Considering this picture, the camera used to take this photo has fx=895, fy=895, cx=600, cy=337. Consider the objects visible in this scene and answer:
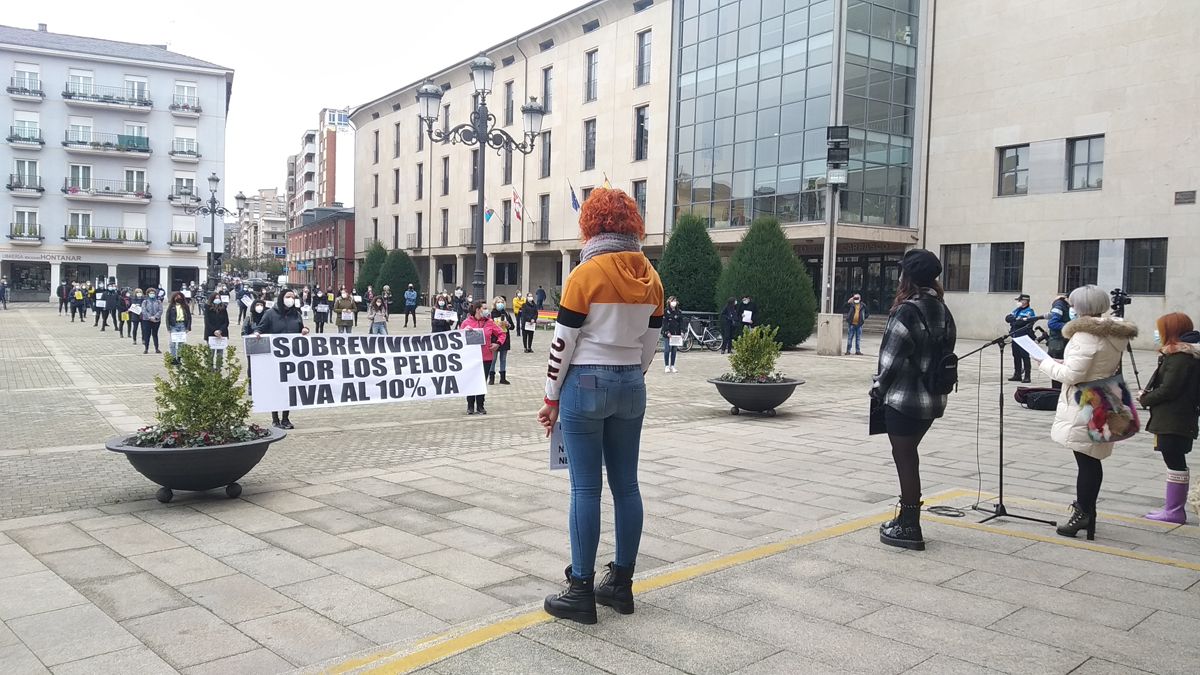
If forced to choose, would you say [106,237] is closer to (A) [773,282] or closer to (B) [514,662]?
(A) [773,282]

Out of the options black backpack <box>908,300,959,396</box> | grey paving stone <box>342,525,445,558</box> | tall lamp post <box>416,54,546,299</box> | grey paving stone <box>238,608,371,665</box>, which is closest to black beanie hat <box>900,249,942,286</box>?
black backpack <box>908,300,959,396</box>

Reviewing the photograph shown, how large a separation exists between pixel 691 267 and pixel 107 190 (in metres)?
52.0

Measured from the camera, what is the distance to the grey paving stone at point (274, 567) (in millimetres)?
4984

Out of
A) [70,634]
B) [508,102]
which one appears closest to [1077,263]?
[70,634]

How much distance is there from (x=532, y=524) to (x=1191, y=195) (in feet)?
92.1

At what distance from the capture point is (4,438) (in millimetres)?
10156

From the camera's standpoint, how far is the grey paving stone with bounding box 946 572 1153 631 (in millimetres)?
4355

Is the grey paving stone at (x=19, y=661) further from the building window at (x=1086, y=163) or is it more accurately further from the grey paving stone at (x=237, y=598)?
the building window at (x=1086, y=163)

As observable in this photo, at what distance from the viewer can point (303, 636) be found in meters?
4.10

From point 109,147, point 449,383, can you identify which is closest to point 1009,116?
point 449,383

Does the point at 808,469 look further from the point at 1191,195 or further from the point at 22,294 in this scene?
the point at 22,294

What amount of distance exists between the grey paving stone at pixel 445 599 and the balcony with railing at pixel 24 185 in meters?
69.2

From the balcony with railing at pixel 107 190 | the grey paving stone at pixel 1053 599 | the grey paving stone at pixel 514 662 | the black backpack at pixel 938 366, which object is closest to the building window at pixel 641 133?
the black backpack at pixel 938 366

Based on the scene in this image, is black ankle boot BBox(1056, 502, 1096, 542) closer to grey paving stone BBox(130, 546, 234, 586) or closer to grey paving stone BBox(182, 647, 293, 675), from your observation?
grey paving stone BBox(182, 647, 293, 675)
